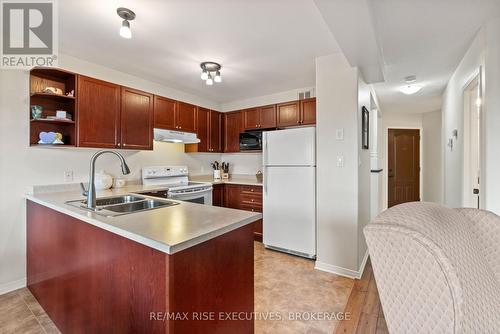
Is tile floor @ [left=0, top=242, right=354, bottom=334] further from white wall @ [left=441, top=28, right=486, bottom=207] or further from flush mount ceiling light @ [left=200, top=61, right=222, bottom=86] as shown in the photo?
flush mount ceiling light @ [left=200, top=61, right=222, bottom=86]

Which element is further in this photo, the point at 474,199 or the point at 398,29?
the point at 474,199

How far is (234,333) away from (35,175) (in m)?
2.50

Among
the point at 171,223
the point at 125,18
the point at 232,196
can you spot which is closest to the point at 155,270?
the point at 171,223

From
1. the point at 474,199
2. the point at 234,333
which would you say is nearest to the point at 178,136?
the point at 234,333

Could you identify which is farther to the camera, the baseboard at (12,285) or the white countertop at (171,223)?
the baseboard at (12,285)

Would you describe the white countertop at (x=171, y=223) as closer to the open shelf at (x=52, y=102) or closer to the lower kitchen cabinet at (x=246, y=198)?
the open shelf at (x=52, y=102)

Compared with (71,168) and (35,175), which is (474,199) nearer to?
(71,168)

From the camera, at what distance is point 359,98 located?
Answer: 2498 millimetres

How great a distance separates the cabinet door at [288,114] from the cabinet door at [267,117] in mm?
73

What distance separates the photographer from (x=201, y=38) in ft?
7.20

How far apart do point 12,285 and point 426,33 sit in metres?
4.55

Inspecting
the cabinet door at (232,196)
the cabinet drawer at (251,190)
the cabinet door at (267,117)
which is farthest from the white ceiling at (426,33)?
the cabinet door at (232,196)

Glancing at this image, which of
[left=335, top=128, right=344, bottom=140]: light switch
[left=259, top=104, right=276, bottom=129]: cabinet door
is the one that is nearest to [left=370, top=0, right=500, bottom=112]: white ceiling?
[left=335, top=128, right=344, bottom=140]: light switch

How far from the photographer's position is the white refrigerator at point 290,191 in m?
2.78
